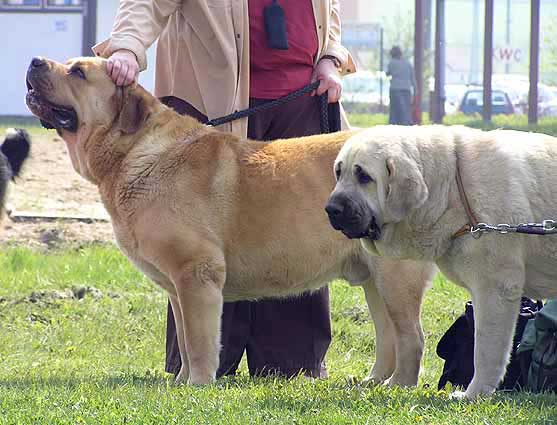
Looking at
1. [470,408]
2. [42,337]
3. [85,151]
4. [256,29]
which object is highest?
[256,29]

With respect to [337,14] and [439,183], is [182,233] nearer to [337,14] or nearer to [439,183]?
[439,183]

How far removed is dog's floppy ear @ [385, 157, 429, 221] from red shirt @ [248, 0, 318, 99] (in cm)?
165

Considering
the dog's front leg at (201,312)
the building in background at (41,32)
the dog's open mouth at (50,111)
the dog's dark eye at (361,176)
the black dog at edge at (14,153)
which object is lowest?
the dog's front leg at (201,312)

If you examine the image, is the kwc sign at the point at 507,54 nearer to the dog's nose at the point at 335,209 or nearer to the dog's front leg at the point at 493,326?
the dog's front leg at the point at 493,326

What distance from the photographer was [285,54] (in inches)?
234

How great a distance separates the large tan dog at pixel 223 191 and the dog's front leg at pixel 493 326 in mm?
871

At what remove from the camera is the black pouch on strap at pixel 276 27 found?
5.77 meters

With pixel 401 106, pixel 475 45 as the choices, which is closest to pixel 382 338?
pixel 401 106

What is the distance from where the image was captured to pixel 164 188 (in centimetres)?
534

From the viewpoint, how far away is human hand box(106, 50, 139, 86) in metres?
5.46

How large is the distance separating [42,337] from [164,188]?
2566mm

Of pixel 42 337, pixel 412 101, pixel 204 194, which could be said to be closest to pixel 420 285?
pixel 204 194

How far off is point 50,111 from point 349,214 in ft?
5.97

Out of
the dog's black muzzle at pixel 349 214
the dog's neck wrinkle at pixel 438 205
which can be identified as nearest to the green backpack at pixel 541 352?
the dog's neck wrinkle at pixel 438 205
